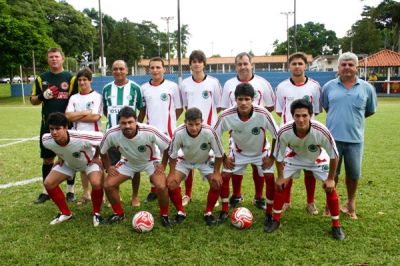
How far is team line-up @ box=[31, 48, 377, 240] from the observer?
13.9 ft

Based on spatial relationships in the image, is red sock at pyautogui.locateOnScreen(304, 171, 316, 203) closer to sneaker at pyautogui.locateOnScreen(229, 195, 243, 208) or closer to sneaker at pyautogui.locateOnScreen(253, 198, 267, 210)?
sneaker at pyautogui.locateOnScreen(253, 198, 267, 210)

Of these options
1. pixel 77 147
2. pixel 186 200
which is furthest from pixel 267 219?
pixel 77 147

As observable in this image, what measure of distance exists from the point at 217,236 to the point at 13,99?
96.7 ft

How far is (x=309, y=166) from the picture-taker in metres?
4.30

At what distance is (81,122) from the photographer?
5.05 metres

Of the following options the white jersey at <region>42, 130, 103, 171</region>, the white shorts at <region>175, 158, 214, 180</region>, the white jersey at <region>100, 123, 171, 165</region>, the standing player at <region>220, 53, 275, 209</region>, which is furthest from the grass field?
the white jersey at <region>100, 123, 171, 165</region>

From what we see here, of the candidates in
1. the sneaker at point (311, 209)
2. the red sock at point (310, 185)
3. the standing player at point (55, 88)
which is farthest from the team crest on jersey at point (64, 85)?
the sneaker at point (311, 209)

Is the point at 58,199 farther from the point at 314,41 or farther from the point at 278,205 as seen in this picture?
the point at 314,41

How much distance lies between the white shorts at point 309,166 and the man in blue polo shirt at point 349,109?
30 centimetres

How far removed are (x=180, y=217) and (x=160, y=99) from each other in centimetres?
159

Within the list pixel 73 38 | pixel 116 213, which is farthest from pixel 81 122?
pixel 73 38

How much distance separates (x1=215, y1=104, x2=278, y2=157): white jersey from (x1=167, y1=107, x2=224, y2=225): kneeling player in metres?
0.23

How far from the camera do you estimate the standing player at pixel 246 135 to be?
434 centimetres

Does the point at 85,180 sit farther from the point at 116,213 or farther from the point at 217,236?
the point at 217,236
